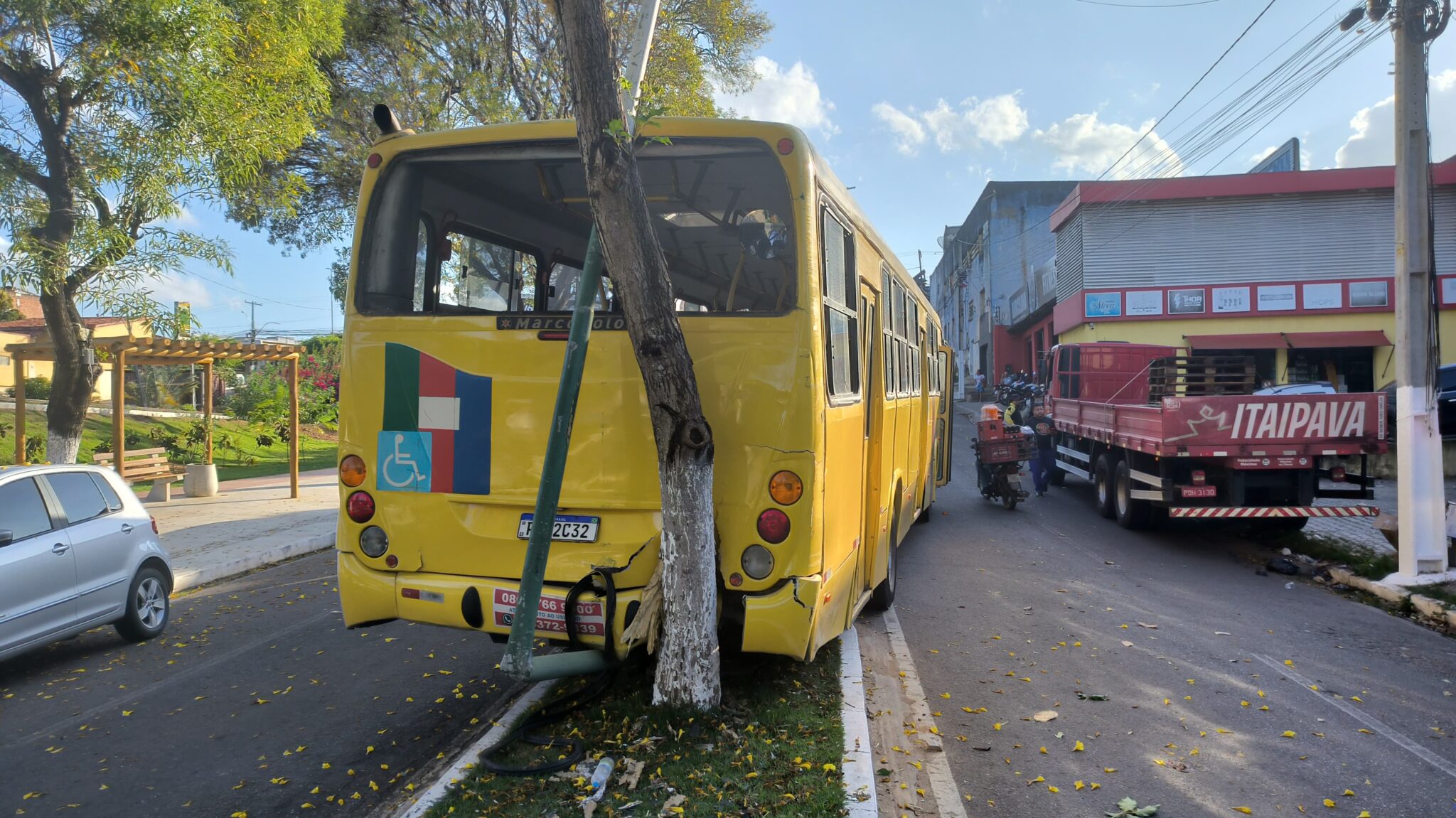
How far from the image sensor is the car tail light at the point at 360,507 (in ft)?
15.4

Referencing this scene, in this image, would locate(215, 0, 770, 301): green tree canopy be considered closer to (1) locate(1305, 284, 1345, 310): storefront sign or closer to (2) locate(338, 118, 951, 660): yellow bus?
(2) locate(338, 118, 951, 660): yellow bus

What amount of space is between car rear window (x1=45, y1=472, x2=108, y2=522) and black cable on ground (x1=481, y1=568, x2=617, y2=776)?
14.6 feet

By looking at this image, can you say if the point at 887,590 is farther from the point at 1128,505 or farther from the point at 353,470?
the point at 1128,505

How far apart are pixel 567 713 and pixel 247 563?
289 inches

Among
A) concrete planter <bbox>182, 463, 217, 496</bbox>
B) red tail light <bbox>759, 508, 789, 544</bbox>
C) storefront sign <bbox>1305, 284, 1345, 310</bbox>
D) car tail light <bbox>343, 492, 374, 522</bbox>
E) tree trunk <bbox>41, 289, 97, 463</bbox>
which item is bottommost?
concrete planter <bbox>182, 463, 217, 496</bbox>

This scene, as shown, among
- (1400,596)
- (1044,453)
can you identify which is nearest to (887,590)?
(1400,596)

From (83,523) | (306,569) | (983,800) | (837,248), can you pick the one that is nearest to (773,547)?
(983,800)

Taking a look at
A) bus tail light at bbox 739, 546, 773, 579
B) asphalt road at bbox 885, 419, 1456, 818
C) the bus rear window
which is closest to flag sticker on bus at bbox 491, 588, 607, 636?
bus tail light at bbox 739, 546, 773, 579

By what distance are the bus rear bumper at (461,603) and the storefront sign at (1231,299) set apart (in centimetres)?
2742

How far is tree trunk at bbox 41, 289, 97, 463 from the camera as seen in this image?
9727mm

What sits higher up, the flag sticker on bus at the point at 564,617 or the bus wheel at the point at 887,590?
the flag sticker on bus at the point at 564,617

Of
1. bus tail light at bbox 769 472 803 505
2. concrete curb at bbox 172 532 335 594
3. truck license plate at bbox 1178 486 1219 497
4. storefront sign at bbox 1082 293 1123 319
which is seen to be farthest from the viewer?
storefront sign at bbox 1082 293 1123 319

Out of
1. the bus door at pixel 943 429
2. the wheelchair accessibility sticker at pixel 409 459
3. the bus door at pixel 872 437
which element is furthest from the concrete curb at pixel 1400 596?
the wheelchair accessibility sticker at pixel 409 459

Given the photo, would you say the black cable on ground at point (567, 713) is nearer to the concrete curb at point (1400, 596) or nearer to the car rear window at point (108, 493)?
the car rear window at point (108, 493)
